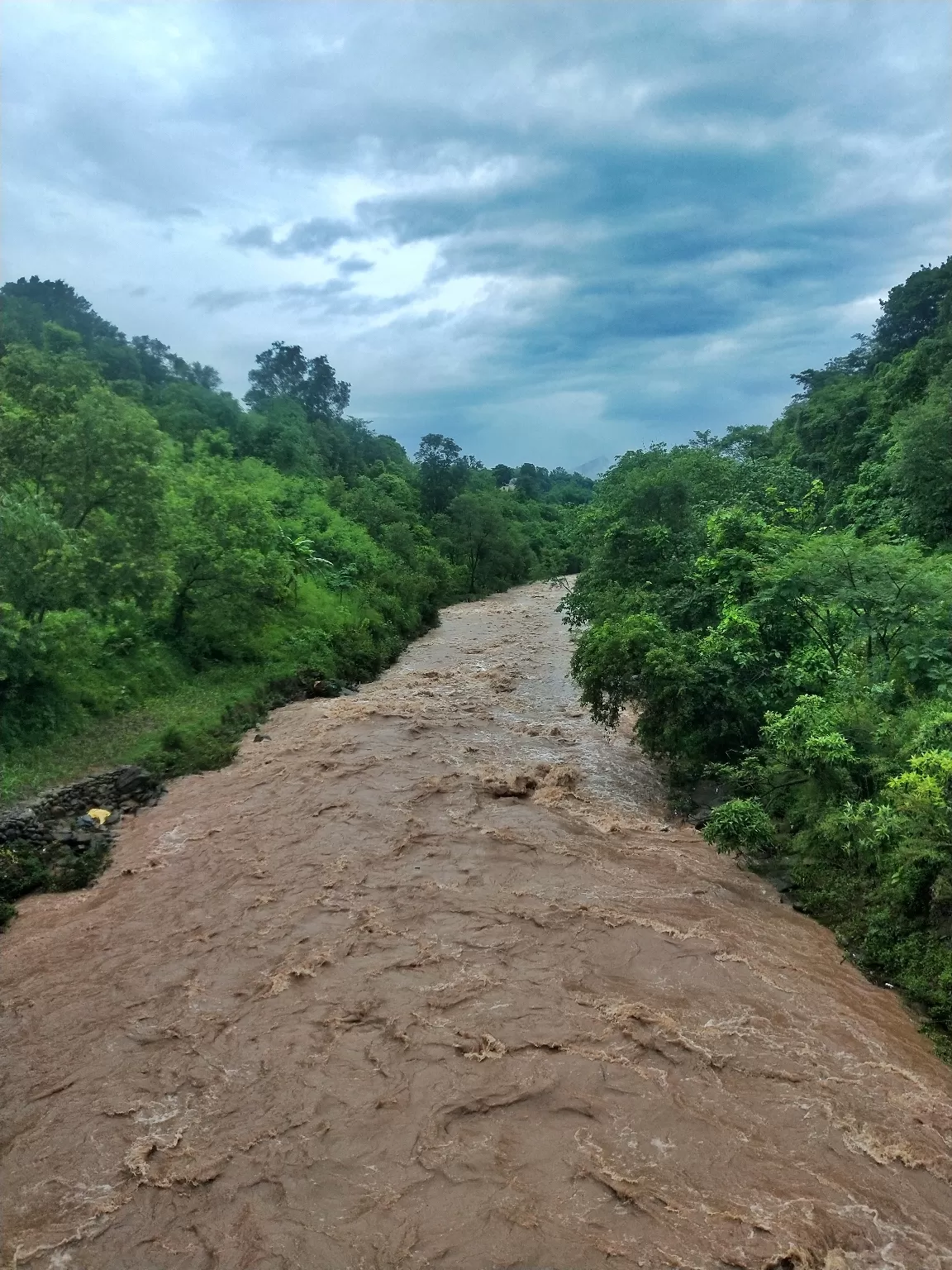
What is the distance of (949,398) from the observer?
91.6 ft

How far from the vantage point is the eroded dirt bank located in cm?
705

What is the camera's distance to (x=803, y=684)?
15.6 meters

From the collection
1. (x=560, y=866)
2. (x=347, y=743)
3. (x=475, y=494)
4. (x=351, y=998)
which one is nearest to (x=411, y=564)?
(x=475, y=494)

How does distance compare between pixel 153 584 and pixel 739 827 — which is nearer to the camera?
pixel 739 827

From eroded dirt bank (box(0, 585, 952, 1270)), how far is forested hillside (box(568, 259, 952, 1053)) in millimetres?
1094

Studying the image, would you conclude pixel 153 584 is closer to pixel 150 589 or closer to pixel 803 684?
pixel 150 589

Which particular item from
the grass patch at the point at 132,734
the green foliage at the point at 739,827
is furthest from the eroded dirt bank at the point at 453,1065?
the grass patch at the point at 132,734

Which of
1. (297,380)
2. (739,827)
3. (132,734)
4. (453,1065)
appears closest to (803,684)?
(739,827)

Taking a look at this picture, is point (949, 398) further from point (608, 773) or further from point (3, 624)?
point (3, 624)

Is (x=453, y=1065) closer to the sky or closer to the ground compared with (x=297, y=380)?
closer to the ground

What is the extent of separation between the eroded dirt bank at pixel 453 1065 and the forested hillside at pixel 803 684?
3.59 feet

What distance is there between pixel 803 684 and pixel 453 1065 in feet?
33.9

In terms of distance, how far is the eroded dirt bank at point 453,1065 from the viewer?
278 inches

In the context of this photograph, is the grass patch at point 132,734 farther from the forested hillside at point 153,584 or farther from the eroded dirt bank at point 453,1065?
the eroded dirt bank at point 453,1065
